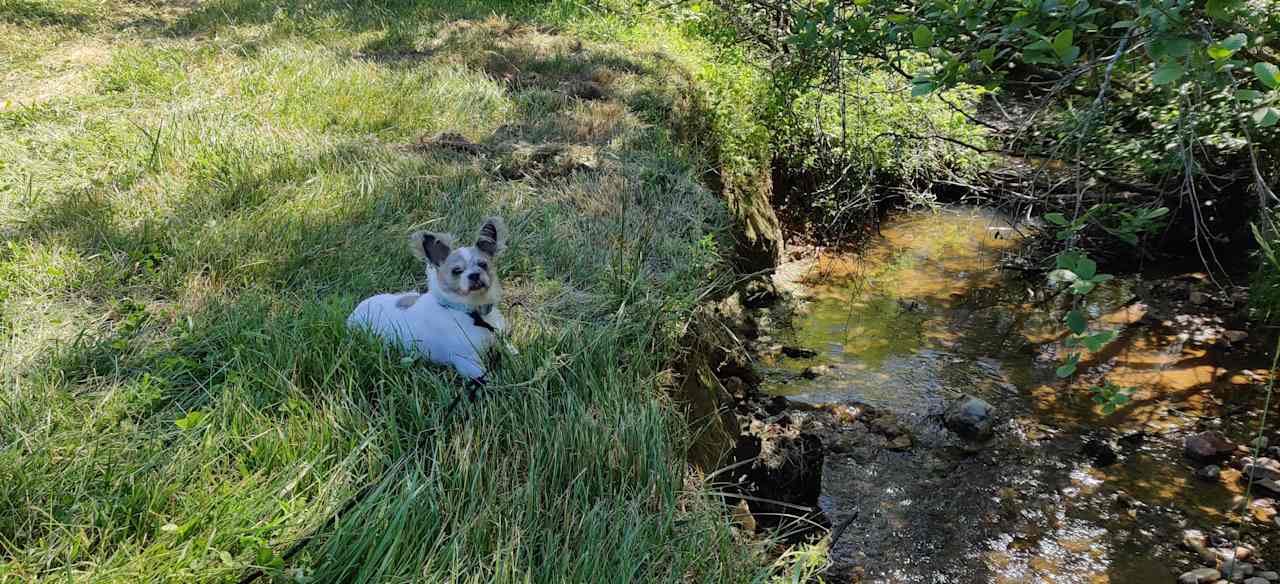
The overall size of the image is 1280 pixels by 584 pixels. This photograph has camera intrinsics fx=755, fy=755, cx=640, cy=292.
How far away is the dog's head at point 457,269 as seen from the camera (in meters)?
3.30

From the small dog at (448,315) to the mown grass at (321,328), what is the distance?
10 cm

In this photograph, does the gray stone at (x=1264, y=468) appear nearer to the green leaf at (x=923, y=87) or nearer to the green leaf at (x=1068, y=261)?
the green leaf at (x=1068, y=261)

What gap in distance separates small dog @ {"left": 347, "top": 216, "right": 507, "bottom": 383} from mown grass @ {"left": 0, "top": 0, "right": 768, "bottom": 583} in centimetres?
10

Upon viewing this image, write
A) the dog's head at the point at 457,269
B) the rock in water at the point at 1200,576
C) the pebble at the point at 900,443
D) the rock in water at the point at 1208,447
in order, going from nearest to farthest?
the dog's head at the point at 457,269
the rock in water at the point at 1200,576
the rock in water at the point at 1208,447
the pebble at the point at 900,443

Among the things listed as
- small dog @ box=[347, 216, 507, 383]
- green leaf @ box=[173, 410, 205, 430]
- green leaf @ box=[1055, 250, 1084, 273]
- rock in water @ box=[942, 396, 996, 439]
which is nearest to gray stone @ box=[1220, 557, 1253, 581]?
rock in water @ box=[942, 396, 996, 439]

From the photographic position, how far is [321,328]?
3.37 m

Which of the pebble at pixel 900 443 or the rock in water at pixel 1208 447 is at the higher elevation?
the rock in water at pixel 1208 447

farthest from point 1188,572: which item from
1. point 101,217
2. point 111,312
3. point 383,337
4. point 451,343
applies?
point 101,217

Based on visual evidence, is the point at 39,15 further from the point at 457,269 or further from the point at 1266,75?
the point at 1266,75

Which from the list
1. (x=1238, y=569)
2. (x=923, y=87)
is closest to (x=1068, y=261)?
(x=923, y=87)

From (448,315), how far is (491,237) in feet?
1.43

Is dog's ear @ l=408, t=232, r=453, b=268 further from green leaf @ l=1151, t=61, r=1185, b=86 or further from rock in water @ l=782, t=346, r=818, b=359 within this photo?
rock in water @ l=782, t=346, r=818, b=359

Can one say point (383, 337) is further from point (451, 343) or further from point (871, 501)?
point (871, 501)

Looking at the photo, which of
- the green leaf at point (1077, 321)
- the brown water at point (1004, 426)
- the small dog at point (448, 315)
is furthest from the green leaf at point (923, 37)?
the brown water at point (1004, 426)
